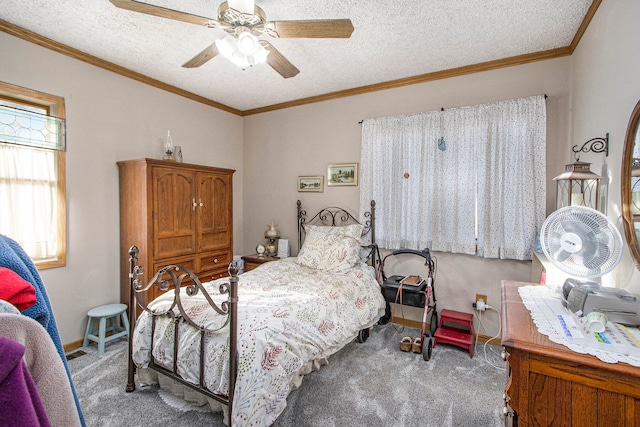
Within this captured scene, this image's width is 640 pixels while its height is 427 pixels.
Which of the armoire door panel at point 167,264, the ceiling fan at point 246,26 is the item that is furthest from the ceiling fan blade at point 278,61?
the armoire door panel at point 167,264

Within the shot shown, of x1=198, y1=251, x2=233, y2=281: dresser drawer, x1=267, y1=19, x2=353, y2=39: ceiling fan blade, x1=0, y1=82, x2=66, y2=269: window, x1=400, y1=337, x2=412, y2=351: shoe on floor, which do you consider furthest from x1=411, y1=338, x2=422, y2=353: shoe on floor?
x1=0, y1=82, x2=66, y2=269: window

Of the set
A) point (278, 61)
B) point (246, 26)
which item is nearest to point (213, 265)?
point (278, 61)

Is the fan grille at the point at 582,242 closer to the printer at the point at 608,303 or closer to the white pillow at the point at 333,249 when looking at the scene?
the printer at the point at 608,303

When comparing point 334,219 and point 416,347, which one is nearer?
point 416,347

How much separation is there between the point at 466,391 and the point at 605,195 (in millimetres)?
1614

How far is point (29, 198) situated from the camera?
264 cm

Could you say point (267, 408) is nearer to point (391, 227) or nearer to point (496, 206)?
point (391, 227)

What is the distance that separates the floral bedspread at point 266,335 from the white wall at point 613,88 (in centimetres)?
170

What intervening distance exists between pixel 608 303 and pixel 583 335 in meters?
0.22

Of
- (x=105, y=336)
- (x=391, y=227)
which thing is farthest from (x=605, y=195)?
(x=105, y=336)

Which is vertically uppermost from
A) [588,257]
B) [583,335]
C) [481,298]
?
[588,257]

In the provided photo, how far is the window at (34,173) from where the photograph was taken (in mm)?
2506

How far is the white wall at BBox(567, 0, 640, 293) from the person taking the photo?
154cm

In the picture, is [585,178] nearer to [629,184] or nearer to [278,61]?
[629,184]
